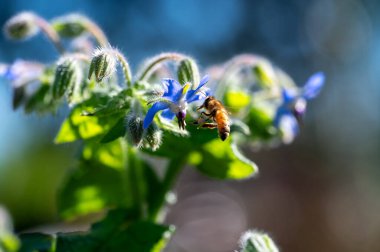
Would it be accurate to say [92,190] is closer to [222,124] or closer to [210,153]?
[210,153]

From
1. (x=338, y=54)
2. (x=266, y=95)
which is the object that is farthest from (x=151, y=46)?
(x=266, y=95)

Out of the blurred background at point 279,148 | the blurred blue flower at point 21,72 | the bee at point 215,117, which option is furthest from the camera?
the blurred background at point 279,148

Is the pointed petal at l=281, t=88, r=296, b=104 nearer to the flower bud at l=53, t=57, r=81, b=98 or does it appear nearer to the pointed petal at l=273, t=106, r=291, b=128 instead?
the pointed petal at l=273, t=106, r=291, b=128

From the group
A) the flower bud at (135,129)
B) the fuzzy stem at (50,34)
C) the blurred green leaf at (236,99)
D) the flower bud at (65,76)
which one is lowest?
the flower bud at (135,129)

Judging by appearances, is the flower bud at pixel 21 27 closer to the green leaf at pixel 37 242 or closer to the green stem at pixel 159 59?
the green stem at pixel 159 59

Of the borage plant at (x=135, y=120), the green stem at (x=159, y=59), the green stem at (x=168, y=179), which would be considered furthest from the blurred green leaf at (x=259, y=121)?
the green stem at (x=159, y=59)

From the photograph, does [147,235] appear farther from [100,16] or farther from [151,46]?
[100,16]
